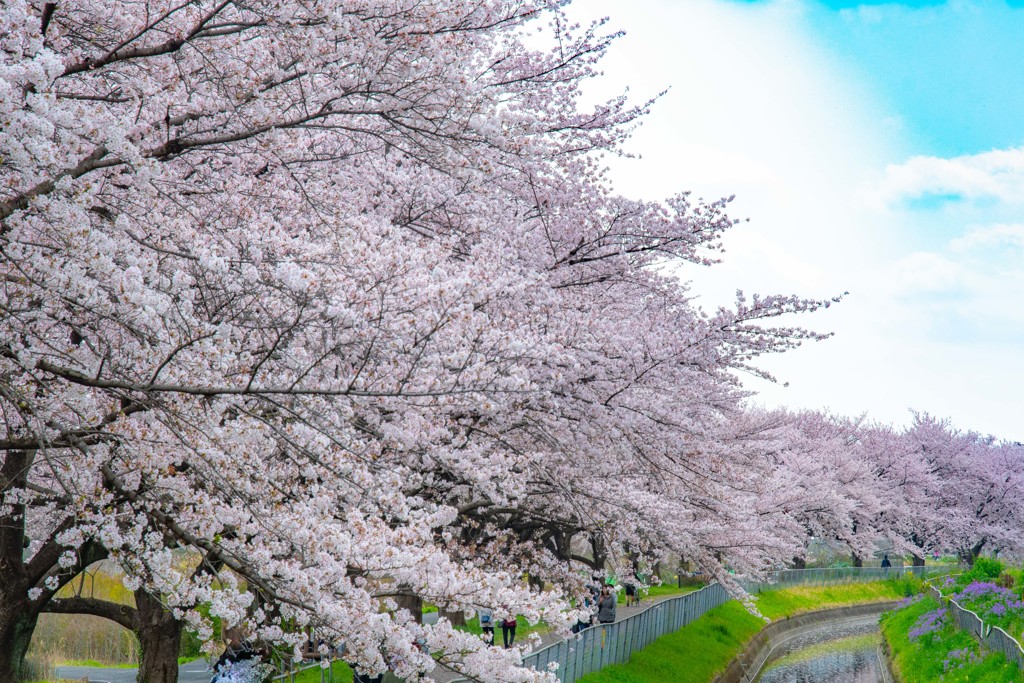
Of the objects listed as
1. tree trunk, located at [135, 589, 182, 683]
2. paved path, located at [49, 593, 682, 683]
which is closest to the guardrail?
paved path, located at [49, 593, 682, 683]

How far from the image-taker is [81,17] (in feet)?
27.3

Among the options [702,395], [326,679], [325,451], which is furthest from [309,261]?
[326,679]

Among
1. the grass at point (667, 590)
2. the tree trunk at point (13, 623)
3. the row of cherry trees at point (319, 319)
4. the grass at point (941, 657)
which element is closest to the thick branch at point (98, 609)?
the row of cherry trees at point (319, 319)

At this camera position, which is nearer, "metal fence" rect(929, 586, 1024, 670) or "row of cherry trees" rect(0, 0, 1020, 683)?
"row of cherry trees" rect(0, 0, 1020, 683)

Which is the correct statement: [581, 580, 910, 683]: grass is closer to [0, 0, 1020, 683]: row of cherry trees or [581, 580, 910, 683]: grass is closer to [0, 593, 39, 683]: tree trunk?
[0, 0, 1020, 683]: row of cherry trees

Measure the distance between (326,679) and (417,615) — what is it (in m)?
2.47

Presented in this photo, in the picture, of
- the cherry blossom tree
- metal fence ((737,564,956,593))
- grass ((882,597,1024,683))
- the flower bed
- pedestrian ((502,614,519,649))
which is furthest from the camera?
metal fence ((737,564,956,593))

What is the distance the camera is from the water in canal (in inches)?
1140

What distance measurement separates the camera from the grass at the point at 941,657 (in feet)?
57.1

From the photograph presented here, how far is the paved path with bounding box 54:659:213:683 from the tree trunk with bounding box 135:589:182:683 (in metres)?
7.79

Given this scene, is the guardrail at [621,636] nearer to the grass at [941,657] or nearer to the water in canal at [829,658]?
the water in canal at [829,658]

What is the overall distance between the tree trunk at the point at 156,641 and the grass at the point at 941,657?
45.0 ft

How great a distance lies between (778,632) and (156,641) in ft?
108

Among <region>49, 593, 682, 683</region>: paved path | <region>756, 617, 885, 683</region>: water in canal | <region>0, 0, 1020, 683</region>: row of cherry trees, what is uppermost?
<region>0, 0, 1020, 683</region>: row of cherry trees
